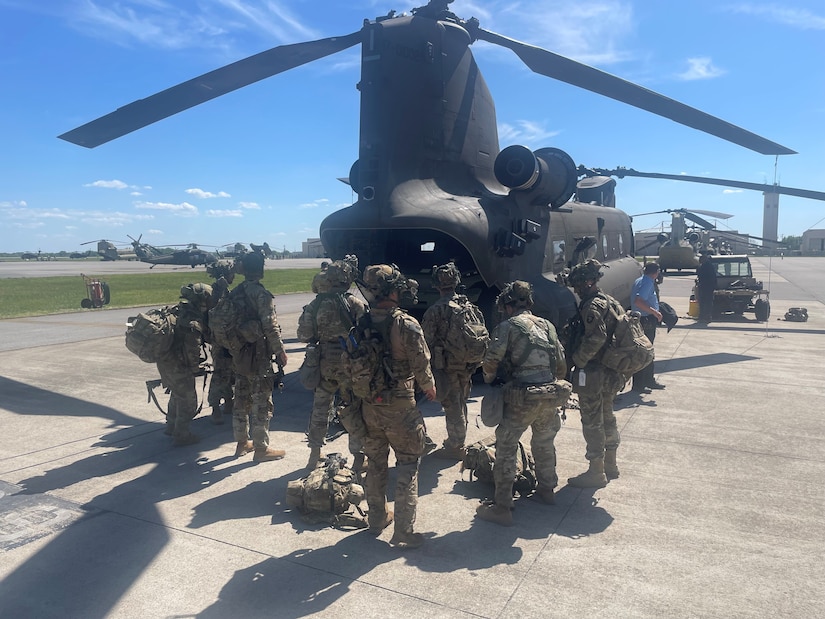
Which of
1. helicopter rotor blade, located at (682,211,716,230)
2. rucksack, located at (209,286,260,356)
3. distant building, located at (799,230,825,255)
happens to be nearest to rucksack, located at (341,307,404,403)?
rucksack, located at (209,286,260,356)

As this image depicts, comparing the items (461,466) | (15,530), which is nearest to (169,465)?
(15,530)

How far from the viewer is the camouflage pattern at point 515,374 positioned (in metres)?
3.93

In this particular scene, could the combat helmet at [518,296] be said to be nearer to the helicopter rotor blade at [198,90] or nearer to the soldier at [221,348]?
the soldier at [221,348]

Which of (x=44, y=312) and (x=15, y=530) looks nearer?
(x=15, y=530)

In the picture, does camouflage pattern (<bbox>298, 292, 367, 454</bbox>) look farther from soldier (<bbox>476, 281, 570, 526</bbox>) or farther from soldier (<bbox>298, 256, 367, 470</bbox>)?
soldier (<bbox>476, 281, 570, 526</bbox>)

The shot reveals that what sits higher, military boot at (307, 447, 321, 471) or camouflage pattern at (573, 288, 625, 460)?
camouflage pattern at (573, 288, 625, 460)

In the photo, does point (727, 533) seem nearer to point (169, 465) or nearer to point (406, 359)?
point (406, 359)

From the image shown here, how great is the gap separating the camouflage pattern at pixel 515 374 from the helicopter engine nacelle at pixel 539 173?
13.8 ft

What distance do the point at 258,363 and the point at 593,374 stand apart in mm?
3034

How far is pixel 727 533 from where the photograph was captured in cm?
381

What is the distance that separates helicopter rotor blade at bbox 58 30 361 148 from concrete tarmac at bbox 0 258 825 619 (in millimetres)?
3847

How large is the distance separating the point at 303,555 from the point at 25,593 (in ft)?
5.22

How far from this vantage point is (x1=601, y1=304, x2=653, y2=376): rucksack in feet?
14.7

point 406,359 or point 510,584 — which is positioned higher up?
point 406,359
